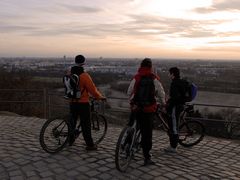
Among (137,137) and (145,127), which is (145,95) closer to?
(145,127)

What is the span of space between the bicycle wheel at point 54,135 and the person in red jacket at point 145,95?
157cm

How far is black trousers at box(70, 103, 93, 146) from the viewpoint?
6873mm

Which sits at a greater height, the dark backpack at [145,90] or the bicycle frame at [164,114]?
the dark backpack at [145,90]

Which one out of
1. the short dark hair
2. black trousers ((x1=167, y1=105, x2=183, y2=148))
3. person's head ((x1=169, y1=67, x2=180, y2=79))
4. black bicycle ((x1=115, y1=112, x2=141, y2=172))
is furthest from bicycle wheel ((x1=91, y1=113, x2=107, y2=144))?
the short dark hair

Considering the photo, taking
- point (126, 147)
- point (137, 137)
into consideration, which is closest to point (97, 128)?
point (137, 137)

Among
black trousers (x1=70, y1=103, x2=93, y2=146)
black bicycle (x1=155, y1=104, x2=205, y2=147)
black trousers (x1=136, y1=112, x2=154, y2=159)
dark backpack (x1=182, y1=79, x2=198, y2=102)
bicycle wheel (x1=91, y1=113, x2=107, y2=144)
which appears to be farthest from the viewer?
bicycle wheel (x1=91, y1=113, x2=107, y2=144)

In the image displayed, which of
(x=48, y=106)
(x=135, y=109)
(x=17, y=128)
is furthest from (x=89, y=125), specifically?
(x=48, y=106)

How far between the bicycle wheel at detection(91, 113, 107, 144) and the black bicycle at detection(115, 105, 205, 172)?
1.30 meters

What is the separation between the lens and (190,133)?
7.89 metres

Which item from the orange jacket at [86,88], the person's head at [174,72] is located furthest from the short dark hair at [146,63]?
the orange jacket at [86,88]

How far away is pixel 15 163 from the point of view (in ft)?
20.5

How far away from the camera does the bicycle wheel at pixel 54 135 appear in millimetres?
6734

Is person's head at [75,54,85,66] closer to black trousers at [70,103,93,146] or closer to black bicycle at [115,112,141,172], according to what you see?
black trousers at [70,103,93,146]

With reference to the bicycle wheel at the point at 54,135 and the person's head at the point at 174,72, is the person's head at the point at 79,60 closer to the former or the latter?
the bicycle wheel at the point at 54,135
